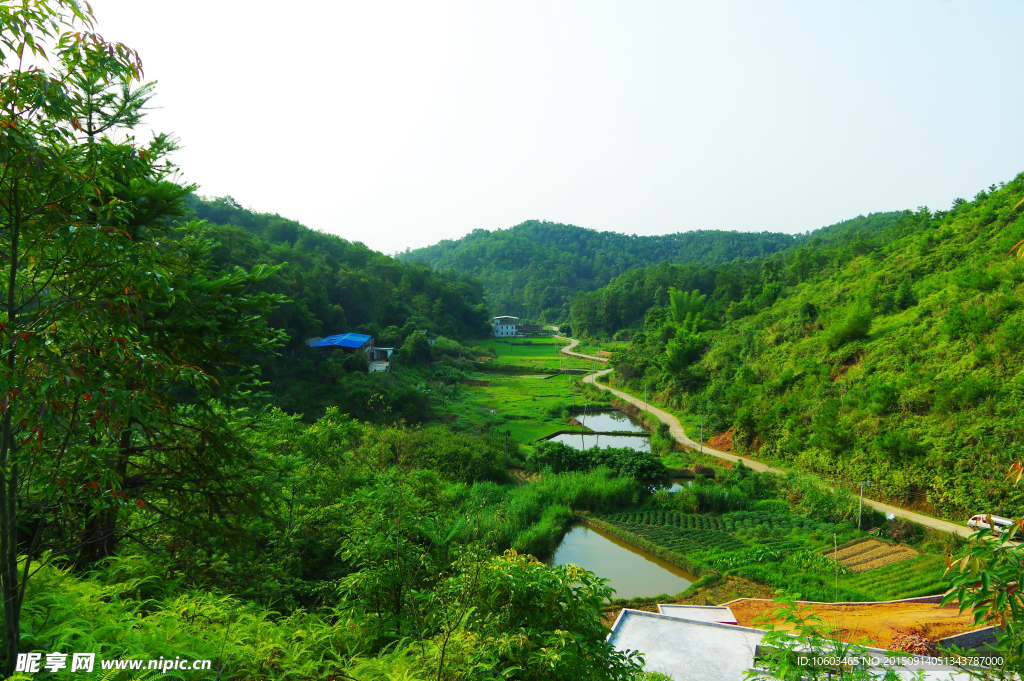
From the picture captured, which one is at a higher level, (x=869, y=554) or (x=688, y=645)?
(x=688, y=645)

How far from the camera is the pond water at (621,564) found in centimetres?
1295

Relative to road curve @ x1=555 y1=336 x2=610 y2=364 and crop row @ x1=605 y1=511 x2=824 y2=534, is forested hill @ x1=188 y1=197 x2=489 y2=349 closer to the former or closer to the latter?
road curve @ x1=555 y1=336 x2=610 y2=364

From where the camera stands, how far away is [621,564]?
1423 centimetres

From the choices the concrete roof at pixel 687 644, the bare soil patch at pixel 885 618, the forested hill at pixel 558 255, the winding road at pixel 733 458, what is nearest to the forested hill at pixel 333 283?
the winding road at pixel 733 458

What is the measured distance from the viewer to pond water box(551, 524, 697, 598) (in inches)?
510

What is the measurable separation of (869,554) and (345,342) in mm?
31164

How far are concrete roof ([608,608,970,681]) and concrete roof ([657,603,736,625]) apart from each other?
97cm

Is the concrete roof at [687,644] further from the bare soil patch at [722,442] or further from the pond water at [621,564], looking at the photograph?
the bare soil patch at [722,442]

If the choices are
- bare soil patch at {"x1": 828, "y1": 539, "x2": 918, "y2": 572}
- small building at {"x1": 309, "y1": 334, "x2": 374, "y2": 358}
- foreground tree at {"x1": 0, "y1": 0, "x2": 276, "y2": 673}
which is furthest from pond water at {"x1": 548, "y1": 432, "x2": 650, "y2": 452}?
foreground tree at {"x1": 0, "y1": 0, "x2": 276, "y2": 673}

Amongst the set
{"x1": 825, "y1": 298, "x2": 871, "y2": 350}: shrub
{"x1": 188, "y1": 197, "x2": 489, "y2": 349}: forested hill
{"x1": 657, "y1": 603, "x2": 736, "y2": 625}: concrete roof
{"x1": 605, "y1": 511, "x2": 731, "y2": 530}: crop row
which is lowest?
{"x1": 605, "y1": 511, "x2": 731, "y2": 530}: crop row

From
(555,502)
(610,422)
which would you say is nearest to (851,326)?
(610,422)

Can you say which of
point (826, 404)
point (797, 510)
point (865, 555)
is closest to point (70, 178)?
point (865, 555)

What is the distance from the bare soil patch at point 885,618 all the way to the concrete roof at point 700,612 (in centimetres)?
28

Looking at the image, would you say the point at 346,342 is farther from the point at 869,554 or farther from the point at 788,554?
the point at 869,554
